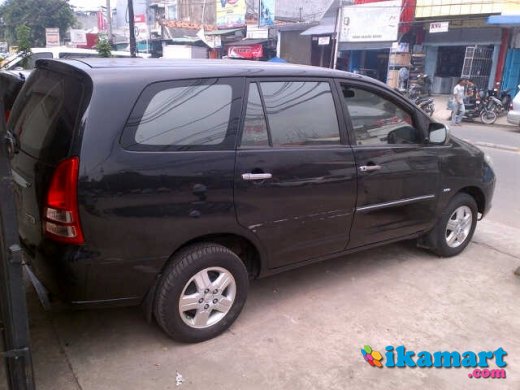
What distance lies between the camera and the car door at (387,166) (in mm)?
3551

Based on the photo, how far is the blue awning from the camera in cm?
1599

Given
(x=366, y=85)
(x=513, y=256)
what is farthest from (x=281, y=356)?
(x=513, y=256)

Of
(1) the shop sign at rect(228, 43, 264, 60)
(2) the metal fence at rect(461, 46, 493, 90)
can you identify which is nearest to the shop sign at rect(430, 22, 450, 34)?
(2) the metal fence at rect(461, 46, 493, 90)

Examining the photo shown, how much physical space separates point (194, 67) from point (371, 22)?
20678 millimetres

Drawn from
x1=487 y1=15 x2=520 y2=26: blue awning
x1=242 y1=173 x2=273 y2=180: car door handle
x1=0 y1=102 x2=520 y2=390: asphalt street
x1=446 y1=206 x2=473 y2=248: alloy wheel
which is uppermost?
x1=487 y1=15 x2=520 y2=26: blue awning

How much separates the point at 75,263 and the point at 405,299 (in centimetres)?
240

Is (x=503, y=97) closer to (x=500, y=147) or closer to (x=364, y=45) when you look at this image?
(x=500, y=147)

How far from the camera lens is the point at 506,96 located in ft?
55.6

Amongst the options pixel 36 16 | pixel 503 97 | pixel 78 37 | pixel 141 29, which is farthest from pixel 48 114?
pixel 36 16

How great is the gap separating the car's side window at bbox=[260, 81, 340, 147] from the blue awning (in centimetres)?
1556

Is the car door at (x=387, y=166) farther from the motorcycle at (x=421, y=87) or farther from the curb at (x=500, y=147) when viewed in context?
the motorcycle at (x=421, y=87)

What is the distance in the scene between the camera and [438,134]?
398 cm

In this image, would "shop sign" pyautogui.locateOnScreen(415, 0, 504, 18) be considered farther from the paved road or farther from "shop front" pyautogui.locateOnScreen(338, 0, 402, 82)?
the paved road

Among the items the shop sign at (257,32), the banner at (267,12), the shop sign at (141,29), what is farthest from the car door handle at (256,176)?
the shop sign at (141,29)
